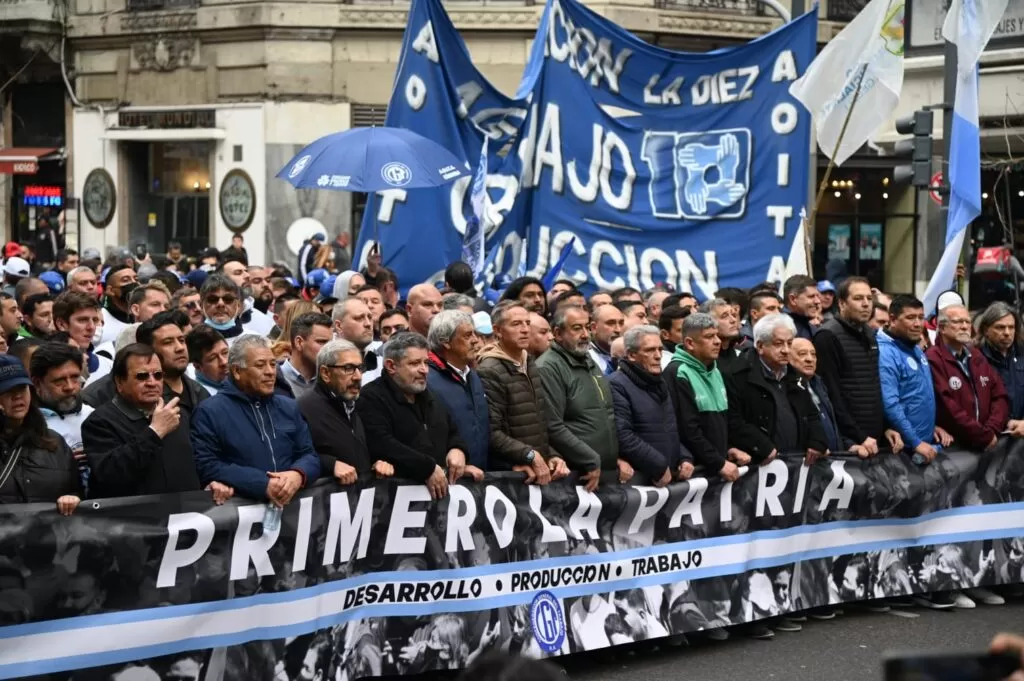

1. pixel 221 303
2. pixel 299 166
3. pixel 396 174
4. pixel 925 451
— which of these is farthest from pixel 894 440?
pixel 299 166

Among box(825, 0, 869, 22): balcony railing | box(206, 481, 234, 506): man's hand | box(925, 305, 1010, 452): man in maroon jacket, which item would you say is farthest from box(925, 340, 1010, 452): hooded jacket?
box(825, 0, 869, 22): balcony railing

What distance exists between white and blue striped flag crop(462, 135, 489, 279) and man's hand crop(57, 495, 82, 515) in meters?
7.22

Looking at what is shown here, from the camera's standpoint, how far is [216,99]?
26.7m

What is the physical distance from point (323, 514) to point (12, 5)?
2409 cm

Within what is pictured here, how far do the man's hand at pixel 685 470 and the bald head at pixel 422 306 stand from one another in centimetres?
199

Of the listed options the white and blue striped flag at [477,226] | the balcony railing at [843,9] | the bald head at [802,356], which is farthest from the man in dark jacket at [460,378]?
the balcony railing at [843,9]

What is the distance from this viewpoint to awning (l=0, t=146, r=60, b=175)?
2880 centimetres

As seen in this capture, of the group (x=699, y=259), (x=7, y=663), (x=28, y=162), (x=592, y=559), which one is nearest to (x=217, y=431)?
(x=7, y=663)

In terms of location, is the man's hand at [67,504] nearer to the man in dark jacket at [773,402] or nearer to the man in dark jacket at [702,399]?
the man in dark jacket at [702,399]

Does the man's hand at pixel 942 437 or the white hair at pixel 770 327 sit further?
the man's hand at pixel 942 437

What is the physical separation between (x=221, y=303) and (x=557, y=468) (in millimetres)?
2656

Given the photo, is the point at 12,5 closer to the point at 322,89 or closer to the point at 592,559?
the point at 322,89

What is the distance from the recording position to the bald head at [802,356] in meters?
8.98

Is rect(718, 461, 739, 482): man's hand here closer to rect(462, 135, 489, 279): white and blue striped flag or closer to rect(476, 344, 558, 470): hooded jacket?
rect(476, 344, 558, 470): hooded jacket
